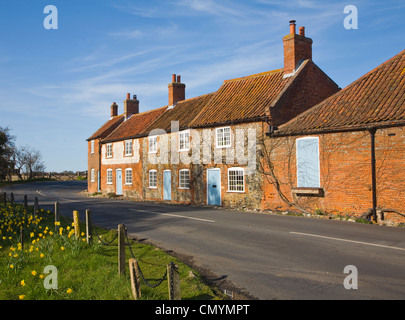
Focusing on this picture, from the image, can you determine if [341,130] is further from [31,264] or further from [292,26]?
[31,264]

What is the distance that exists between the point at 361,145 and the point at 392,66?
5.60m

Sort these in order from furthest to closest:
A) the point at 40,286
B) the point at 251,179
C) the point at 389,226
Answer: the point at 251,179
the point at 389,226
the point at 40,286

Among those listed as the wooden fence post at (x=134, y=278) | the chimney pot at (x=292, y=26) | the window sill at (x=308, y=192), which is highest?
the chimney pot at (x=292, y=26)

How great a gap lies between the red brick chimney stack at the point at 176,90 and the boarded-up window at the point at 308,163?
1733 cm

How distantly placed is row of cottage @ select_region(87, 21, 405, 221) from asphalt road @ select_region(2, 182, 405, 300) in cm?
279

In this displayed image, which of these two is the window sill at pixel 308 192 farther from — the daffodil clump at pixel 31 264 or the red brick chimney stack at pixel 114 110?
the red brick chimney stack at pixel 114 110

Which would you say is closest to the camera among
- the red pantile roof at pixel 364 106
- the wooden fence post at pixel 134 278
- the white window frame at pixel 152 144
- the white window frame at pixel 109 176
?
the wooden fence post at pixel 134 278

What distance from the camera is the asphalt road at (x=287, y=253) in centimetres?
641

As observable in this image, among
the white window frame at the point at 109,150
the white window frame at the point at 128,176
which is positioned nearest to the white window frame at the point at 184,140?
the white window frame at the point at 128,176

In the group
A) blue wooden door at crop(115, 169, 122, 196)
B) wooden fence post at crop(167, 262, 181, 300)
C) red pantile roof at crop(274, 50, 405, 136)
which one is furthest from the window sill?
blue wooden door at crop(115, 169, 122, 196)

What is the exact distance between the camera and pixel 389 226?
45.5 feet

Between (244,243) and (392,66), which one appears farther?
(392,66)
